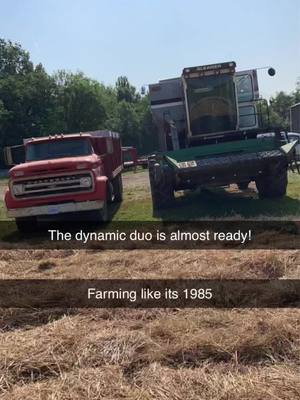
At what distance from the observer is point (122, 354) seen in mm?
3973

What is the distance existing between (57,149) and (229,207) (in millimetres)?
3710

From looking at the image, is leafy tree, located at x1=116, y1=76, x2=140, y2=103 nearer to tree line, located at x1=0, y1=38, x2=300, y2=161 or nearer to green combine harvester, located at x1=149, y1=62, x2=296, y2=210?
tree line, located at x1=0, y1=38, x2=300, y2=161

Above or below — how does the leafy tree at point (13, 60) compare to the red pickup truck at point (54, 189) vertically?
above

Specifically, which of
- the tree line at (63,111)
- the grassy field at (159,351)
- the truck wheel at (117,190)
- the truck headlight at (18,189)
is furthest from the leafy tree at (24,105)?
the grassy field at (159,351)

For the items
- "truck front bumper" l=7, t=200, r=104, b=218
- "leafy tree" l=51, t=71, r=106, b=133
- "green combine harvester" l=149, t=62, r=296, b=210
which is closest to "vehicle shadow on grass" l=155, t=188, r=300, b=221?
"green combine harvester" l=149, t=62, r=296, b=210

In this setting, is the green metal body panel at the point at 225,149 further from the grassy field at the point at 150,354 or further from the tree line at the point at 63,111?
the tree line at the point at 63,111

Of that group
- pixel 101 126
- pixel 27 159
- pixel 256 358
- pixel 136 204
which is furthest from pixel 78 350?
→ pixel 101 126

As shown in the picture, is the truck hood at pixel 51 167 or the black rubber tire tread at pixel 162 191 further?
the black rubber tire tread at pixel 162 191

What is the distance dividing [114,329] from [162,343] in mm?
517

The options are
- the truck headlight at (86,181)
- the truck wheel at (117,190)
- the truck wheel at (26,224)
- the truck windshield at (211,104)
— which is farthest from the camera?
the truck wheel at (117,190)

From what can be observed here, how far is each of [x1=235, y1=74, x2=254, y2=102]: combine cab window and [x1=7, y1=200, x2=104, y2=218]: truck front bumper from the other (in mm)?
5629

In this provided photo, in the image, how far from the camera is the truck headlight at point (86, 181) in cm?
955

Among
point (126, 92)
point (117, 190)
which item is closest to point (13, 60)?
point (126, 92)

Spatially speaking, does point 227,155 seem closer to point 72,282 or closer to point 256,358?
point 72,282
